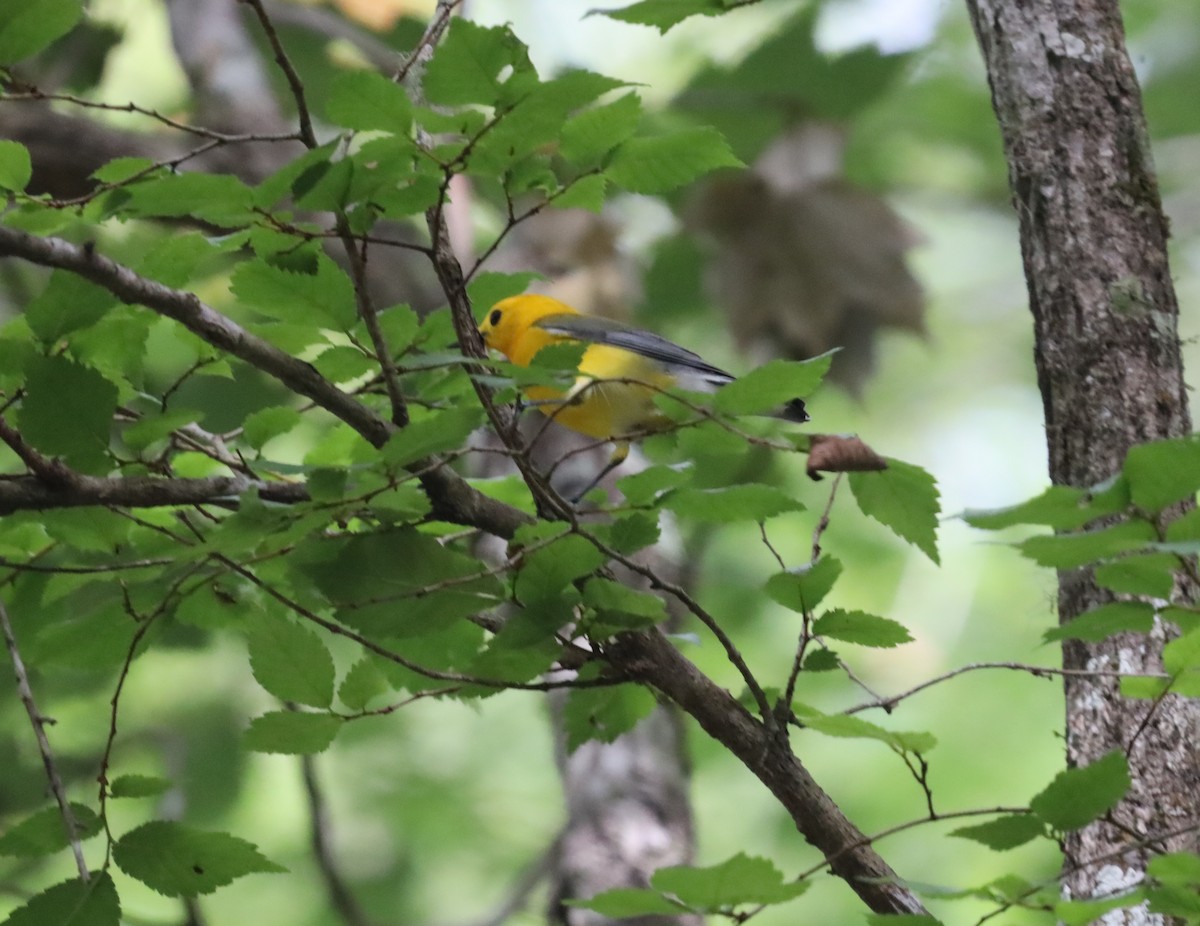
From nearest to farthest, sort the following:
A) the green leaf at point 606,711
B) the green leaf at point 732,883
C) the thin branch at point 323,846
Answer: the green leaf at point 732,883, the green leaf at point 606,711, the thin branch at point 323,846

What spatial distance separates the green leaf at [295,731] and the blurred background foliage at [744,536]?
2.95 m

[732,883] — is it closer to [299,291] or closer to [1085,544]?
[1085,544]

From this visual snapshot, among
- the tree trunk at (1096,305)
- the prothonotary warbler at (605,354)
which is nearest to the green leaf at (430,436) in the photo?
the tree trunk at (1096,305)

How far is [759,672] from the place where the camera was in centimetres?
608

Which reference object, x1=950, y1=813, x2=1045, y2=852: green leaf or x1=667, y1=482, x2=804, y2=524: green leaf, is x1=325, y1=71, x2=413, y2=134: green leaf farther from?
x1=950, y1=813, x2=1045, y2=852: green leaf

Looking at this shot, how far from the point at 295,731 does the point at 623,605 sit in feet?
1.49

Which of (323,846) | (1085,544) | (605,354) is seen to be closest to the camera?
(1085,544)

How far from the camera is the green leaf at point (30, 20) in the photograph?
1.45 m

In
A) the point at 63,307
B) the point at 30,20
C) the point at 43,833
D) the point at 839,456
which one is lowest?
the point at 43,833

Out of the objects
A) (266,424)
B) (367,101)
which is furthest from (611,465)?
(367,101)

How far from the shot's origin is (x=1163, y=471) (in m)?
1.26

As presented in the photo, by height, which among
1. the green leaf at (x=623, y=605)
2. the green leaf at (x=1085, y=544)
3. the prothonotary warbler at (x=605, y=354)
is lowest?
the green leaf at (x=623, y=605)

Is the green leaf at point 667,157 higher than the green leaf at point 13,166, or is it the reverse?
the green leaf at point 667,157

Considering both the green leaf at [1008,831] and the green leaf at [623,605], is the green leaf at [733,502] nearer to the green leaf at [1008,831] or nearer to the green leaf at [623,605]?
the green leaf at [623,605]
